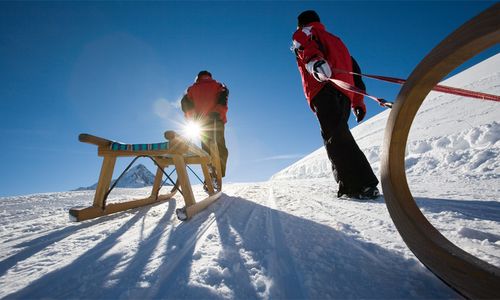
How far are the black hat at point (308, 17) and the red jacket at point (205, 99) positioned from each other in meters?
2.13

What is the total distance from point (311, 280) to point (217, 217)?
1.24 meters

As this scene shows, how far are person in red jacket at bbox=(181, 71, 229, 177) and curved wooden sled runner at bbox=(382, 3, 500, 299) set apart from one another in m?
3.91

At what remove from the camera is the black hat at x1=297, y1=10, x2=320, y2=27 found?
3.05 metres

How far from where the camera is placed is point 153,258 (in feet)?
3.60

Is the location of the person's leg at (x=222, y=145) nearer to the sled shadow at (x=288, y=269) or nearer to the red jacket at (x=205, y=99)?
the red jacket at (x=205, y=99)

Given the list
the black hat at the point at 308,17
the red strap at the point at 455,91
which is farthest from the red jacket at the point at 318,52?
the red strap at the point at 455,91

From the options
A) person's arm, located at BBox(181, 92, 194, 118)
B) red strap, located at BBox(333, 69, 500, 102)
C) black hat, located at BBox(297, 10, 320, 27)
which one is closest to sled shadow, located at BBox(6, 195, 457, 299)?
red strap, located at BBox(333, 69, 500, 102)

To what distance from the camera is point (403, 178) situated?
736 millimetres

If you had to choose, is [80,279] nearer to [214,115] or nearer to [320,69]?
[320,69]

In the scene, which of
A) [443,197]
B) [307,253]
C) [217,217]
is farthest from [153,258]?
[443,197]

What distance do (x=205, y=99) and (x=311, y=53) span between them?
8.38 feet

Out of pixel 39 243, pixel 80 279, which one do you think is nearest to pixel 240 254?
pixel 80 279

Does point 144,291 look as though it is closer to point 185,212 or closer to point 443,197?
point 185,212

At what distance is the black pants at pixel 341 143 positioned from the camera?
2.54 metres
